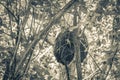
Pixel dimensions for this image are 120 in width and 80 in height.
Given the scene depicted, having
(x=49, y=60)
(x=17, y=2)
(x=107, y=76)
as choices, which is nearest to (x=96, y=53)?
(x=107, y=76)

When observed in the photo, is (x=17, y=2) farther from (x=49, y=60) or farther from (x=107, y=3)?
(x=107, y=3)

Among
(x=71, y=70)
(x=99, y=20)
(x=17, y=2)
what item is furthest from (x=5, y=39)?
(x=99, y=20)

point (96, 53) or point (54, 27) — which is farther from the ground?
point (54, 27)

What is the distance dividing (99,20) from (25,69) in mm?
936

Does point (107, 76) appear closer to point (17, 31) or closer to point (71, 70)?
point (71, 70)

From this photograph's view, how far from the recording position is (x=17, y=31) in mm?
3389

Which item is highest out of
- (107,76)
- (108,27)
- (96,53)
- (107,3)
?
(107,3)

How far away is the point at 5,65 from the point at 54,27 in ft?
2.12

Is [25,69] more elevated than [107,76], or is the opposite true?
[25,69]

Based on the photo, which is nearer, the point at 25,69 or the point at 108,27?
the point at 25,69

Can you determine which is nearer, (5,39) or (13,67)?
(13,67)

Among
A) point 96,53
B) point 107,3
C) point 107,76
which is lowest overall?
point 107,76

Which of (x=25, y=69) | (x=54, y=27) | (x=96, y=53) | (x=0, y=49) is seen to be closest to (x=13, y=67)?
(x=25, y=69)

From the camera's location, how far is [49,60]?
3.43 m
